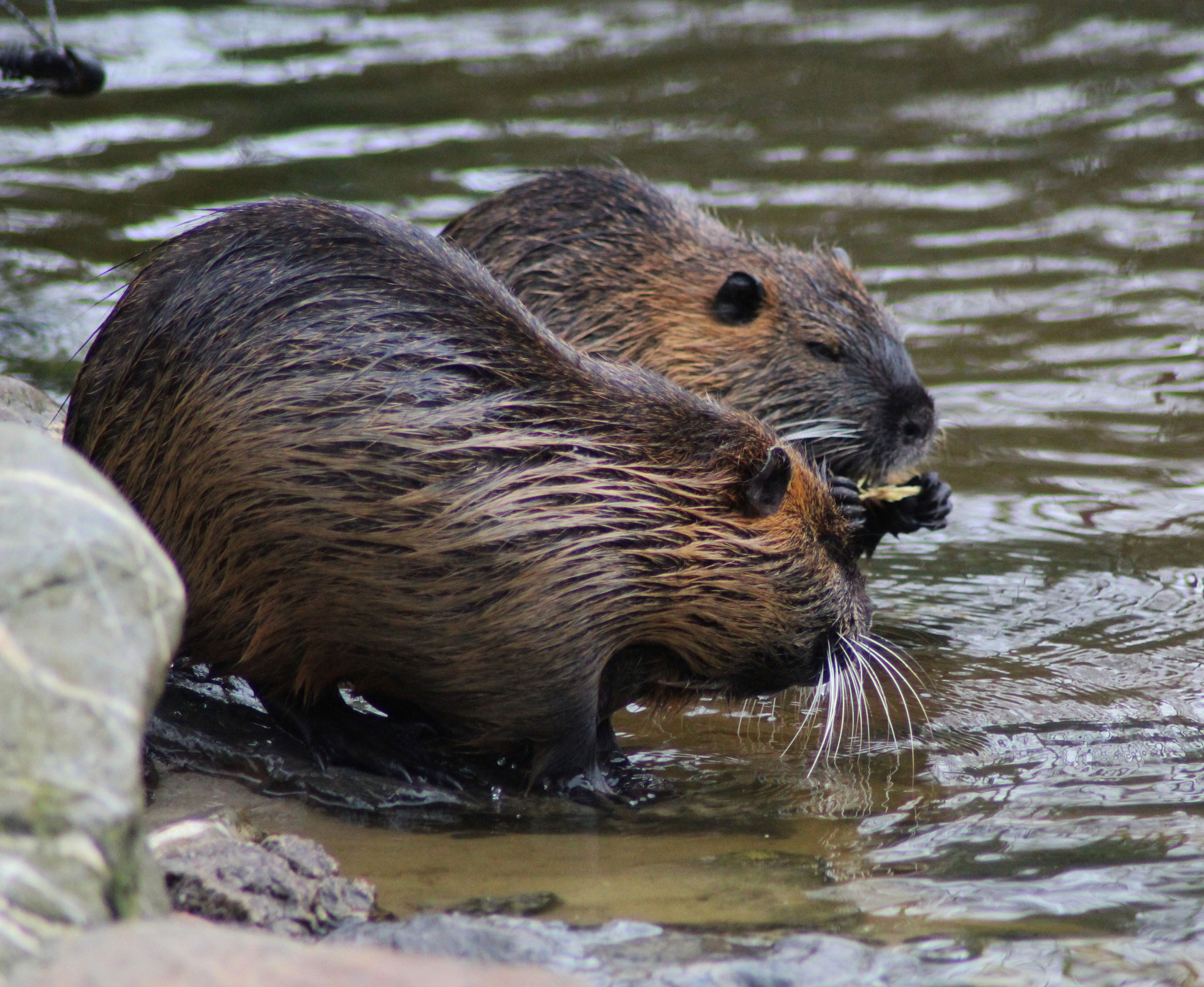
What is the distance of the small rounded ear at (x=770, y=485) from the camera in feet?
11.3

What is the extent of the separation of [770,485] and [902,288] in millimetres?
3473

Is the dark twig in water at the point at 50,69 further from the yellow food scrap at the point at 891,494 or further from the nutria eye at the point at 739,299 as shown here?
the yellow food scrap at the point at 891,494

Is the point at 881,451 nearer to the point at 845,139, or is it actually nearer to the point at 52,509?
the point at 52,509

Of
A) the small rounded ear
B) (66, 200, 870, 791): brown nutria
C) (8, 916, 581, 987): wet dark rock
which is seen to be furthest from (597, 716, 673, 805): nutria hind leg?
(8, 916, 581, 987): wet dark rock

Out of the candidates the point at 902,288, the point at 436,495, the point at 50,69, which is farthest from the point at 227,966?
the point at 902,288

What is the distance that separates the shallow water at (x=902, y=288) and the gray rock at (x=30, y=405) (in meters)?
1.25

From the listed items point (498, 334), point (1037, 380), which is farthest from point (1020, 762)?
point (1037, 380)

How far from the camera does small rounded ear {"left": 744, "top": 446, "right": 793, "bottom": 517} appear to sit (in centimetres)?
345

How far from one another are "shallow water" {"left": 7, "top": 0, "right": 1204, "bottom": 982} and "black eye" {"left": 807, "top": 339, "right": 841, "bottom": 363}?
0.70 m

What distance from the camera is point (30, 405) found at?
441cm

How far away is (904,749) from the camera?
3750 mm

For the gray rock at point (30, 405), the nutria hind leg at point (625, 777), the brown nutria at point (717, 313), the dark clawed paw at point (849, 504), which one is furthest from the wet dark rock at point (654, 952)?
the brown nutria at point (717, 313)

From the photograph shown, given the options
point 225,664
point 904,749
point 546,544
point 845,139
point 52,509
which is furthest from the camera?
point 845,139

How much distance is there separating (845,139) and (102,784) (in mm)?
6900
